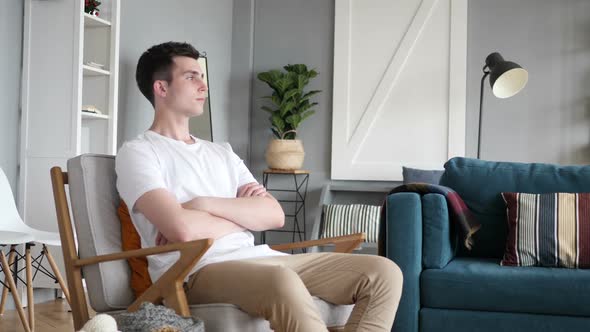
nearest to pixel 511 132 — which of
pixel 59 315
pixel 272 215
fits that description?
pixel 59 315

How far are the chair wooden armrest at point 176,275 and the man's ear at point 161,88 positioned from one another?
642mm

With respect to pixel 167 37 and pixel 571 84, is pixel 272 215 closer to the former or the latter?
pixel 167 37

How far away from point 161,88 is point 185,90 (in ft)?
0.28

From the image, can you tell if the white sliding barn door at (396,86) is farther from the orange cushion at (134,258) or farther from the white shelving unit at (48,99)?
the orange cushion at (134,258)

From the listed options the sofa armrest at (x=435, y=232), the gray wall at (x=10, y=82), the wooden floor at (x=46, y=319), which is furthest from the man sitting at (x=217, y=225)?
the gray wall at (x=10, y=82)

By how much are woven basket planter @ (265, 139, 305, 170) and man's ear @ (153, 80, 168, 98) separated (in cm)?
396

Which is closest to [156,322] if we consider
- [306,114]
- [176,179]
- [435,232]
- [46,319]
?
[176,179]

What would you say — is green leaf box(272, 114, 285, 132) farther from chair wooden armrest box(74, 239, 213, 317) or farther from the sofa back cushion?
chair wooden armrest box(74, 239, 213, 317)

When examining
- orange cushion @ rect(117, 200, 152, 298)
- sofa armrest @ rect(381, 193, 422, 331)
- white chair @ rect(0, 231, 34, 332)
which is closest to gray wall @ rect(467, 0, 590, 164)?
sofa armrest @ rect(381, 193, 422, 331)

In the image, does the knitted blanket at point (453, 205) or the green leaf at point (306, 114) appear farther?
the green leaf at point (306, 114)

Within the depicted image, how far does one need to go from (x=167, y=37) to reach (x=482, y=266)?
349 cm

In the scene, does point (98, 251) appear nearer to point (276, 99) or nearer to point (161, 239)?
point (161, 239)

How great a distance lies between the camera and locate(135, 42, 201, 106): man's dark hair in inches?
99.7

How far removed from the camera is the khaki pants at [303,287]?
1912 mm
